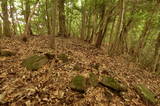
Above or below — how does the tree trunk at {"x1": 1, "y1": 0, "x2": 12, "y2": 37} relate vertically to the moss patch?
above

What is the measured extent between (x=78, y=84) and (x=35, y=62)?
2.00 meters

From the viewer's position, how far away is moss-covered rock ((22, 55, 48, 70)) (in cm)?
500

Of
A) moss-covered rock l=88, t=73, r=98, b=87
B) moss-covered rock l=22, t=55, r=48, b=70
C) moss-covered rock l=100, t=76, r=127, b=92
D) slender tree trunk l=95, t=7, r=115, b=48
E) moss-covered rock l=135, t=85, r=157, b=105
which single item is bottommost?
moss-covered rock l=135, t=85, r=157, b=105

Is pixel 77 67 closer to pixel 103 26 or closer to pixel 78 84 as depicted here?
pixel 78 84

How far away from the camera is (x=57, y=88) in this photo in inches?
166

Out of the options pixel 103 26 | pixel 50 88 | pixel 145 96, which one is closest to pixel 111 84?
pixel 145 96

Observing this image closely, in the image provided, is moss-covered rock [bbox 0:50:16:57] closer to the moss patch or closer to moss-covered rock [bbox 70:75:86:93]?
moss-covered rock [bbox 70:75:86:93]

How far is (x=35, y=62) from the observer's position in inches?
204

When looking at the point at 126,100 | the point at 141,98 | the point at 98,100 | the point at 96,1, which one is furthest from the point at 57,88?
the point at 96,1

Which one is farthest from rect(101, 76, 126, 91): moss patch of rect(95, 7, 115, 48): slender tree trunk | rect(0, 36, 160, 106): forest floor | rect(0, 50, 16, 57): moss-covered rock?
rect(95, 7, 115, 48): slender tree trunk

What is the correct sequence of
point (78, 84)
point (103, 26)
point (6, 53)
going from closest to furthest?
point (78, 84), point (6, 53), point (103, 26)

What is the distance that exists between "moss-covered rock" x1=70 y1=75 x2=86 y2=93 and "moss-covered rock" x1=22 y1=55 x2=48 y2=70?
1.52m

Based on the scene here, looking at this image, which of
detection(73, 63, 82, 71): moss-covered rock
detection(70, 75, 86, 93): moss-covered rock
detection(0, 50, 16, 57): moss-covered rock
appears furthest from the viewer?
detection(0, 50, 16, 57): moss-covered rock

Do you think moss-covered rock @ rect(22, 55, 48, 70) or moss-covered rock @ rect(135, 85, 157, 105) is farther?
moss-covered rock @ rect(22, 55, 48, 70)
